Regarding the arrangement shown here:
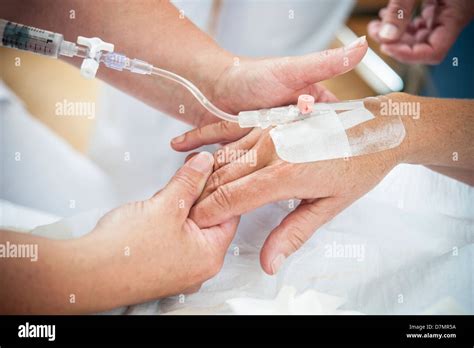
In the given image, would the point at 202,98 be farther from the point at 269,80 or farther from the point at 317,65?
the point at 317,65

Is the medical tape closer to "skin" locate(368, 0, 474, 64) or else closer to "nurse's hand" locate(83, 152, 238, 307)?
"nurse's hand" locate(83, 152, 238, 307)

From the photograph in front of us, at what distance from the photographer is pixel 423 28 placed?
1.35 meters

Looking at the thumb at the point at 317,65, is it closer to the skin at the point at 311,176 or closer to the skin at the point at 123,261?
the skin at the point at 311,176

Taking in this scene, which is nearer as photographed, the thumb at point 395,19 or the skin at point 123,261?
the skin at point 123,261

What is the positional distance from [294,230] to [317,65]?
34 centimetres

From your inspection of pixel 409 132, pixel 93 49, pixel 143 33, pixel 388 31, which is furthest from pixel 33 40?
pixel 388 31

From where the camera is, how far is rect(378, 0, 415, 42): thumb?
1.30 m

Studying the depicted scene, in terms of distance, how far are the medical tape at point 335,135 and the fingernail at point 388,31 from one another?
413 mm

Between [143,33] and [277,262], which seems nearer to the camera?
[277,262]

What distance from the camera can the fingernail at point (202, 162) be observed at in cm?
103

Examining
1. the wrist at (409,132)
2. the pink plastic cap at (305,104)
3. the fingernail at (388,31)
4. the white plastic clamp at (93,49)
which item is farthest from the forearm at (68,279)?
the fingernail at (388,31)

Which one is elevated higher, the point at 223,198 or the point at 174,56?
the point at 174,56

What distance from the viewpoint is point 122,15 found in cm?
117
